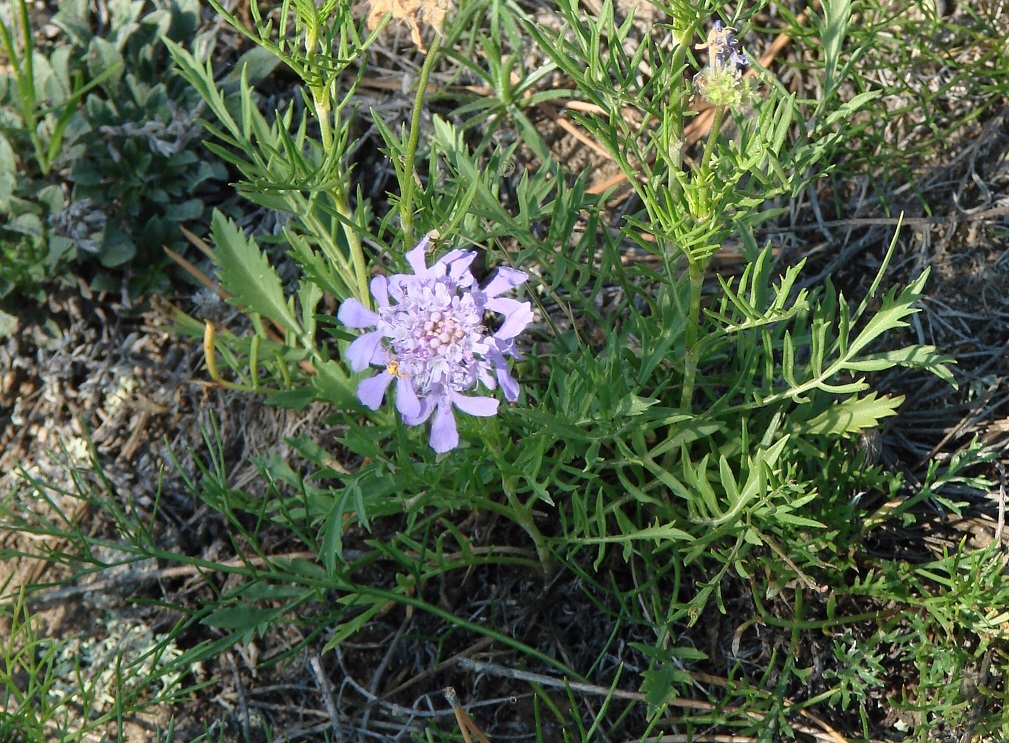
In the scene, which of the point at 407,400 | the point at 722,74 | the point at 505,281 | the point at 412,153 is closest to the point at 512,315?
the point at 505,281

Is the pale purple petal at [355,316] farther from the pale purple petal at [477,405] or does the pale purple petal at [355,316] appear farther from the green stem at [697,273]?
the green stem at [697,273]

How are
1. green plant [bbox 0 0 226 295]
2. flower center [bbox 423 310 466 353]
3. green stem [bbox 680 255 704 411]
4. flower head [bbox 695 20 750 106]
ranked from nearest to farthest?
flower head [bbox 695 20 750 106]
flower center [bbox 423 310 466 353]
green stem [bbox 680 255 704 411]
green plant [bbox 0 0 226 295]

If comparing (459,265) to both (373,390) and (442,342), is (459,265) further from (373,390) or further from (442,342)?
(373,390)

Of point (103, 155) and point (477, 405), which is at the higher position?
point (477, 405)

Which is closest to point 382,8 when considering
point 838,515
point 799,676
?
point 838,515

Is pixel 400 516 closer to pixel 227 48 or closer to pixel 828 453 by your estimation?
pixel 828 453

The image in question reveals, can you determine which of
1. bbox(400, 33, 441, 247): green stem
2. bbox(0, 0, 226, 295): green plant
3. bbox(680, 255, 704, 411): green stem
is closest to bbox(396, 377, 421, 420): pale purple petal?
bbox(400, 33, 441, 247): green stem

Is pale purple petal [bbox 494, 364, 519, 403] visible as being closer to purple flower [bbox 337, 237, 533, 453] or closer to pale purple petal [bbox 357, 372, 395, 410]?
purple flower [bbox 337, 237, 533, 453]
